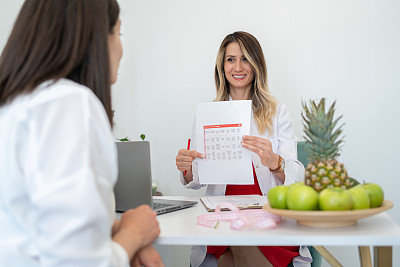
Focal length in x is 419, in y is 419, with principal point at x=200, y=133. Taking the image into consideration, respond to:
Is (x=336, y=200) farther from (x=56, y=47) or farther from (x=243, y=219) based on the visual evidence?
(x=56, y=47)

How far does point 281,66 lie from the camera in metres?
3.11

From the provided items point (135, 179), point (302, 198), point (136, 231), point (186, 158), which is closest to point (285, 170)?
point (186, 158)

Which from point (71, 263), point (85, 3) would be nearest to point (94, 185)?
point (71, 263)

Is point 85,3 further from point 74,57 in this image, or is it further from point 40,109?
point 40,109

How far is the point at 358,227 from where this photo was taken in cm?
127

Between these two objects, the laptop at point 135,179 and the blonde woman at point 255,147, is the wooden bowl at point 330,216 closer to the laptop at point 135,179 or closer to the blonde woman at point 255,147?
the laptop at point 135,179

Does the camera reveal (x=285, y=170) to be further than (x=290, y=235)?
Yes

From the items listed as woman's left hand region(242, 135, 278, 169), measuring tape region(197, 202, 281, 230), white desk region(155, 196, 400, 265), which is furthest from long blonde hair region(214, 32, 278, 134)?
white desk region(155, 196, 400, 265)

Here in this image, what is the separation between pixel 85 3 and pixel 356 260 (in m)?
2.81

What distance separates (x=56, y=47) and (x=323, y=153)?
857 millimetres

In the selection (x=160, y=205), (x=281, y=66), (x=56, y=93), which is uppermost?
(x=281, y=66)

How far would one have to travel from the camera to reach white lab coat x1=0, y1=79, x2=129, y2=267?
0.83 meters

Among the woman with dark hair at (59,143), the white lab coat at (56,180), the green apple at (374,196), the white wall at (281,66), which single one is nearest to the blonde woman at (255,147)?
the white wall at (281,66)

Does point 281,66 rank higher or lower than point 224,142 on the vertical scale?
higher
